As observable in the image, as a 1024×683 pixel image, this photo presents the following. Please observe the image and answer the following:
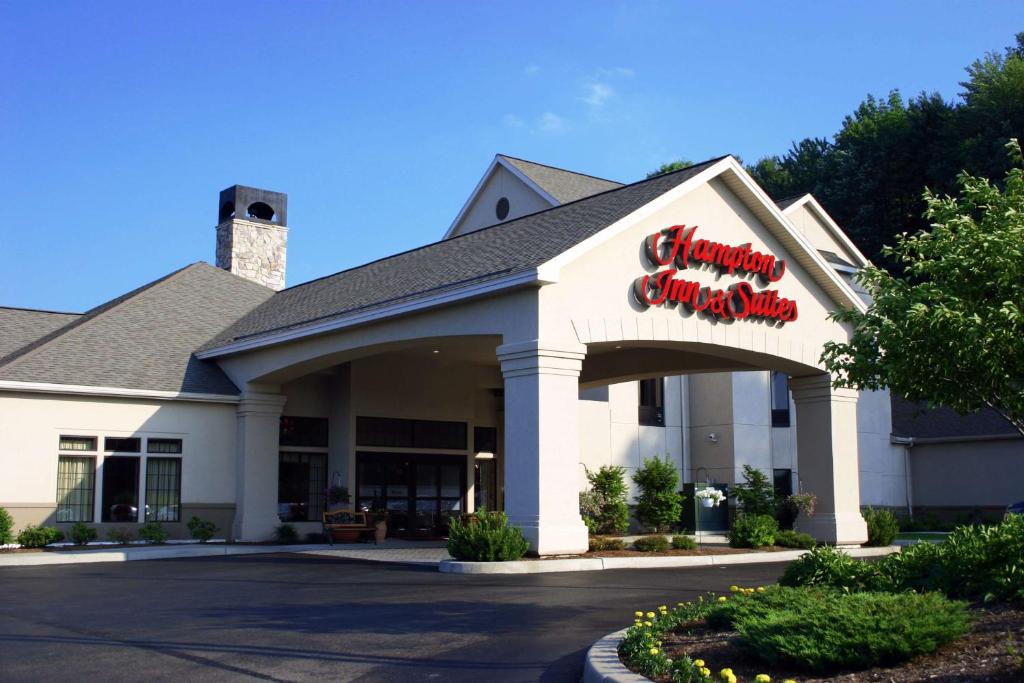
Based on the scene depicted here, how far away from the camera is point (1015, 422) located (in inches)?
501

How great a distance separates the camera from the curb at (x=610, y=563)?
1862cm

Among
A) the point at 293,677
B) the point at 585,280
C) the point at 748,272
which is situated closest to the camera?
the point at 293,677

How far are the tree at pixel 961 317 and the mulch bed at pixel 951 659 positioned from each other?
3.19 m

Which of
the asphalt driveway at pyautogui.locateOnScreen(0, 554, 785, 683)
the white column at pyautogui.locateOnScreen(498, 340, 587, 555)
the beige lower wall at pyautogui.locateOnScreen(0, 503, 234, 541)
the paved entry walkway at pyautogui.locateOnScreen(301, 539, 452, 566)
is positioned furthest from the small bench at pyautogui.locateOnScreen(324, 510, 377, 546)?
the white column at pyautogui.locateOnScreen(498, 340, 587, 555)

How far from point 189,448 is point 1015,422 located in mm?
21126

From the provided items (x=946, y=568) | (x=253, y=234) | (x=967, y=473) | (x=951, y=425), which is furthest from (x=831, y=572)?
(x=253, y=234)

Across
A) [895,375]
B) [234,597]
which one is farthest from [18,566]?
[895,375]

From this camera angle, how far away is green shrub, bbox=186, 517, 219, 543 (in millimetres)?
27344

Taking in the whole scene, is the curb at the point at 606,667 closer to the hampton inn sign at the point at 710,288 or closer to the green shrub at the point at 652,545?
the green shrub at the point at 652,545

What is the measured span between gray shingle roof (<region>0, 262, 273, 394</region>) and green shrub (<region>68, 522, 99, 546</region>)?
3.46 m

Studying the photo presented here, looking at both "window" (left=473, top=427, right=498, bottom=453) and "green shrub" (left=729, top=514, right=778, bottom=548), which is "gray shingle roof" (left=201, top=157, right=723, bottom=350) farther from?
"green shrub" (left=729, top=514, right=778, bottom=548)

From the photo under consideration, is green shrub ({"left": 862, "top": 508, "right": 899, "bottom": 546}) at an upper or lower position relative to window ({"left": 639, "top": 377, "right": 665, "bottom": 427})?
lower

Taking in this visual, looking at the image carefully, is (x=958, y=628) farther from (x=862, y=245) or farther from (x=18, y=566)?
(x=862, y=245)

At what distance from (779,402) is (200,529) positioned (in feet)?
63.7
